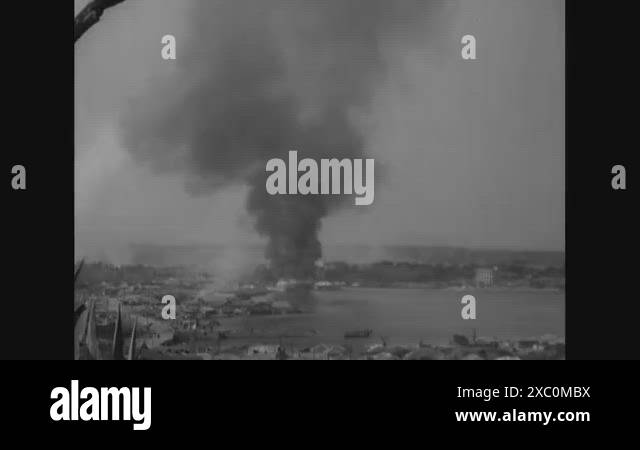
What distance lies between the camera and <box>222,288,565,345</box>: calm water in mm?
6246

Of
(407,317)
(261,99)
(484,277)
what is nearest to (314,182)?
(261,99)

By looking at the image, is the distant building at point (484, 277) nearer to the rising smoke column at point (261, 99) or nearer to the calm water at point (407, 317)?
the calm water at point (407, 317)

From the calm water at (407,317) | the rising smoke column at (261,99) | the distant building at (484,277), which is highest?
the rising smoke column at (261,99)

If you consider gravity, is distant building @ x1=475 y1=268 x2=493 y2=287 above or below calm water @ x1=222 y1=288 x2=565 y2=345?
above

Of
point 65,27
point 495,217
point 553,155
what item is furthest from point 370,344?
point 65,27

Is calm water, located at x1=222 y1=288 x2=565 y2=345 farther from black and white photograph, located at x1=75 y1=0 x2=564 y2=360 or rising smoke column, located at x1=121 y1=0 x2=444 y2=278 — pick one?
rising smoke column, located at x1=121 y1=0 x2=444 y2=278

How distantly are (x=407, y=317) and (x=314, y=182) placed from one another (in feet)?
3.11

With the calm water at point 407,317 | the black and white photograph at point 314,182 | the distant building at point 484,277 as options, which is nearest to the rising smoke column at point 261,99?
the black and white photograph at point 314,182

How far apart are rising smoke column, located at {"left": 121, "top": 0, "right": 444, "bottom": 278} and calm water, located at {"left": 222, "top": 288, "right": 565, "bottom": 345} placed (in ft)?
0.88

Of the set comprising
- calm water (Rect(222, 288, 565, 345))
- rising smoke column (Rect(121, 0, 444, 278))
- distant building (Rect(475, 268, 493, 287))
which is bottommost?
calm water (Rect(222, 288, 565, 345))

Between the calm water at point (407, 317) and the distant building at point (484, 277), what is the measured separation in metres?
0.05

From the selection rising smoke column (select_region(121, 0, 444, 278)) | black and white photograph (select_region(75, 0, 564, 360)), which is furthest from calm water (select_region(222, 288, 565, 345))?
rising smoke column (select_region(121, 0, 444, 278))

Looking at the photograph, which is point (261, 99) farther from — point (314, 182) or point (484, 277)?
point (484, 277)

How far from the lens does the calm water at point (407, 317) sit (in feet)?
20.5
